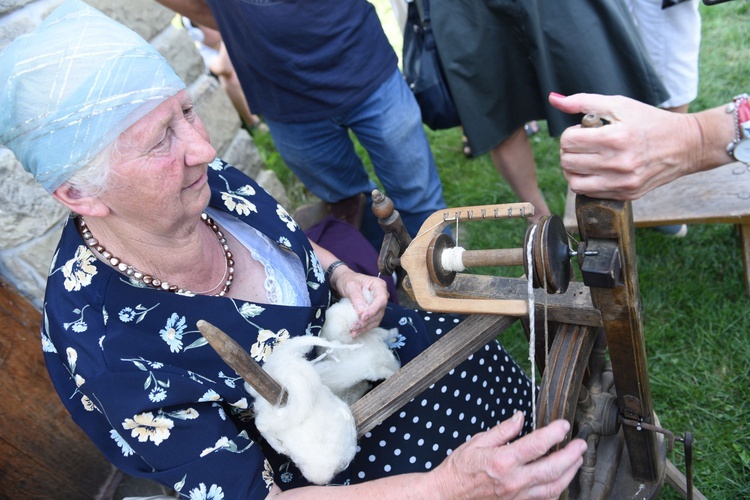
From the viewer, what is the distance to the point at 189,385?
132 centimetres

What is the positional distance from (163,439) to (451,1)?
184 cm

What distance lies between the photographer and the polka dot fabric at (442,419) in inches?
62.3

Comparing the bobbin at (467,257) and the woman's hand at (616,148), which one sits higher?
the woman's hand at (616,148)

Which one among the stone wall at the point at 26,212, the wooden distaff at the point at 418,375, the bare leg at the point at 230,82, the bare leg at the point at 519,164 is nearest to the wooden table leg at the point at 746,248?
the bare leg at the point at 519,164

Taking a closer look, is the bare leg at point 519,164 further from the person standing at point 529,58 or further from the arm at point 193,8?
the arm at point 193,8

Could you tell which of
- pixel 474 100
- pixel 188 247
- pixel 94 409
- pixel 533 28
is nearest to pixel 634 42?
pixel 533 28

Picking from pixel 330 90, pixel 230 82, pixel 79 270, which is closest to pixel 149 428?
pixel 79 270

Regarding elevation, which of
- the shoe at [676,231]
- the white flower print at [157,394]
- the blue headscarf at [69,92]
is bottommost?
the shoe at [676,231]

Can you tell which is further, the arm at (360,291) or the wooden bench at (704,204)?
the wooden bench at (704,204)

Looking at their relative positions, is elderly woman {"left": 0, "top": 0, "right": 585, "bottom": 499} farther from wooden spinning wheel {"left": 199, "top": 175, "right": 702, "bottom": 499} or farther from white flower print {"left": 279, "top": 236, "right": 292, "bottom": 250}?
wooden spinning wheel {"left": 199, "top": 175, "right": 702, "bottom": 499}

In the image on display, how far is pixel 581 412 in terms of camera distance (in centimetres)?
156

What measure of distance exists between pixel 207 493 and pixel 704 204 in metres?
1.96

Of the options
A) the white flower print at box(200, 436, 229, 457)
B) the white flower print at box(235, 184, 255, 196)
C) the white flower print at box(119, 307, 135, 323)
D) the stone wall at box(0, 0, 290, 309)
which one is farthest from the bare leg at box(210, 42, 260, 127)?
the white flower print at box(200, 436, 229, 457)

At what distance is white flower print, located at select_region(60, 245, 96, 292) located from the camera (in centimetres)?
141
